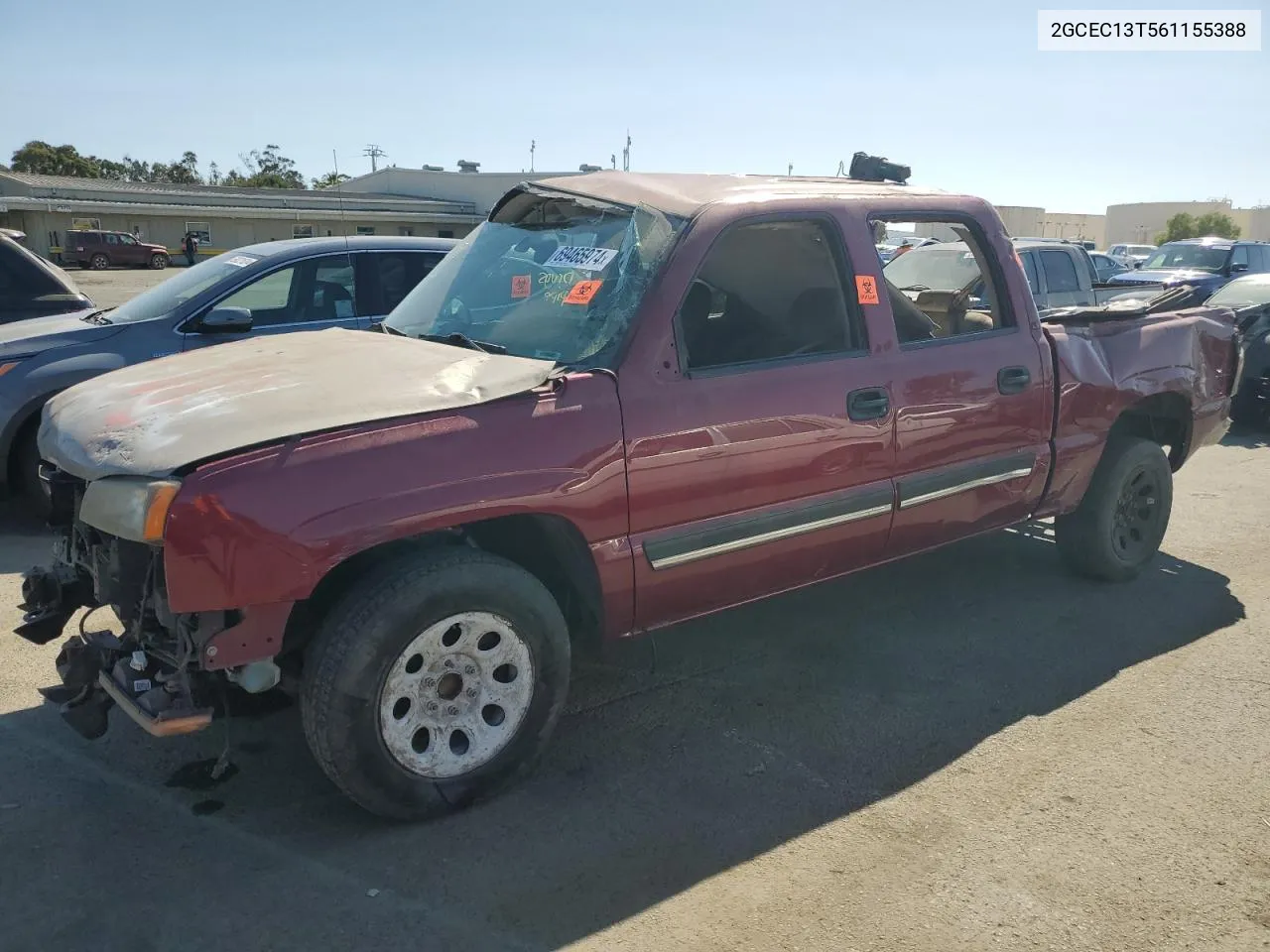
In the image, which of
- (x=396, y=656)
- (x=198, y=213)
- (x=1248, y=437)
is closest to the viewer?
(x=396, y=656)

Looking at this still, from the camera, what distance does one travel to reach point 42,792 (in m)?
3.24

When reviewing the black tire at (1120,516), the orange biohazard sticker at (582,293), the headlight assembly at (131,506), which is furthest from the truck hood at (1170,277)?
the headlight assembly at (131,506)

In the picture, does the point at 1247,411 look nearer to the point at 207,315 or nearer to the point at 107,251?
the point at 207,315

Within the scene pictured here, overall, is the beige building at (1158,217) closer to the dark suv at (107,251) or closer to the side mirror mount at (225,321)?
the dark suv at (107,251)

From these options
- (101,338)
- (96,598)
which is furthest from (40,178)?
(96,598)

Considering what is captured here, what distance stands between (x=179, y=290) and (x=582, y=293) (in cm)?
421

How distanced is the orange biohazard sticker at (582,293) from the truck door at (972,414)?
4.08 feet

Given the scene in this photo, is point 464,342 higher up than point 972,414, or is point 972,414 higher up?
point 464,342

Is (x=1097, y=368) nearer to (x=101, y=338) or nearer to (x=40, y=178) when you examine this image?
(x=101, y=338)

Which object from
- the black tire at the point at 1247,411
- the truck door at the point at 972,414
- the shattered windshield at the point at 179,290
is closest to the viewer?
the truck door at the point at 972,414

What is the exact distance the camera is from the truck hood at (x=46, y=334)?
603 centimetres

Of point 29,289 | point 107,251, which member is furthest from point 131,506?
point 107,251

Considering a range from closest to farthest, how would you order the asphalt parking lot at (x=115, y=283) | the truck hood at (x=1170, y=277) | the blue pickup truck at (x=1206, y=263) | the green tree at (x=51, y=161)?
the truck hood at (x=1170, y=277) → the blue pickup truck at (x=1206, y=263) → the asphalt parking lot at (x=115, y=283) → the green tree at (x=51, y=161)

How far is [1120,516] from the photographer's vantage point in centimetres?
534
